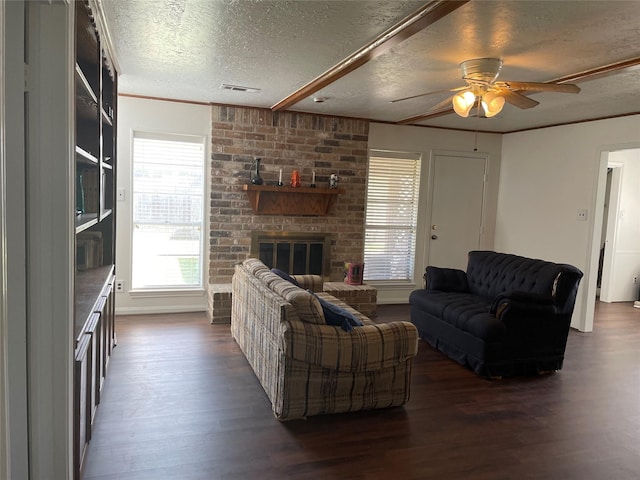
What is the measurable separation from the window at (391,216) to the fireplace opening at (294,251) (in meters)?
0.68

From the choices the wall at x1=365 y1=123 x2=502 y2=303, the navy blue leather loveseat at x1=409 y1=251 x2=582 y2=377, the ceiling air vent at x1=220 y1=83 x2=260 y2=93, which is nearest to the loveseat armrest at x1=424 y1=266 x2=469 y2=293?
the navy blue leather loveseat at x1=409 y1=251 x2=582 y2=377

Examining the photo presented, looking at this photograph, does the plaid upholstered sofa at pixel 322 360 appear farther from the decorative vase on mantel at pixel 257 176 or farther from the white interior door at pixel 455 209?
the white interior door at pixel 455 209

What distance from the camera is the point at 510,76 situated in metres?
3.76

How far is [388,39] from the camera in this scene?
288 centimetres

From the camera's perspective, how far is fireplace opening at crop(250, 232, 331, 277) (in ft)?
18.7

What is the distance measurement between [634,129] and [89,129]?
514 centimetres

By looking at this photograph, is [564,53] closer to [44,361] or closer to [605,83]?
[605,83]

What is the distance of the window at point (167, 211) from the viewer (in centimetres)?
526

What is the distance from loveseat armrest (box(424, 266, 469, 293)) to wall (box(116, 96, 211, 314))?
2821 mm

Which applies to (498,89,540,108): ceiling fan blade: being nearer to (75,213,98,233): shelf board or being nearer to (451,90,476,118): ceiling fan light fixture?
(451,90,476,118): ceiling fan light fixture

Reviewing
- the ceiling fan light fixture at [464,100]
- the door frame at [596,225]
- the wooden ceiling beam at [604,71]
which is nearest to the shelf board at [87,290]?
the ceiling fan light fixture at [464,100]

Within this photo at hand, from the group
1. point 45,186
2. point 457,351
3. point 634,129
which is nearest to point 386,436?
point 457,351

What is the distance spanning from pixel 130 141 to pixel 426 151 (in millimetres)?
3682

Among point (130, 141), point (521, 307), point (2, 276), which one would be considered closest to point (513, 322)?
point (521, 307)
